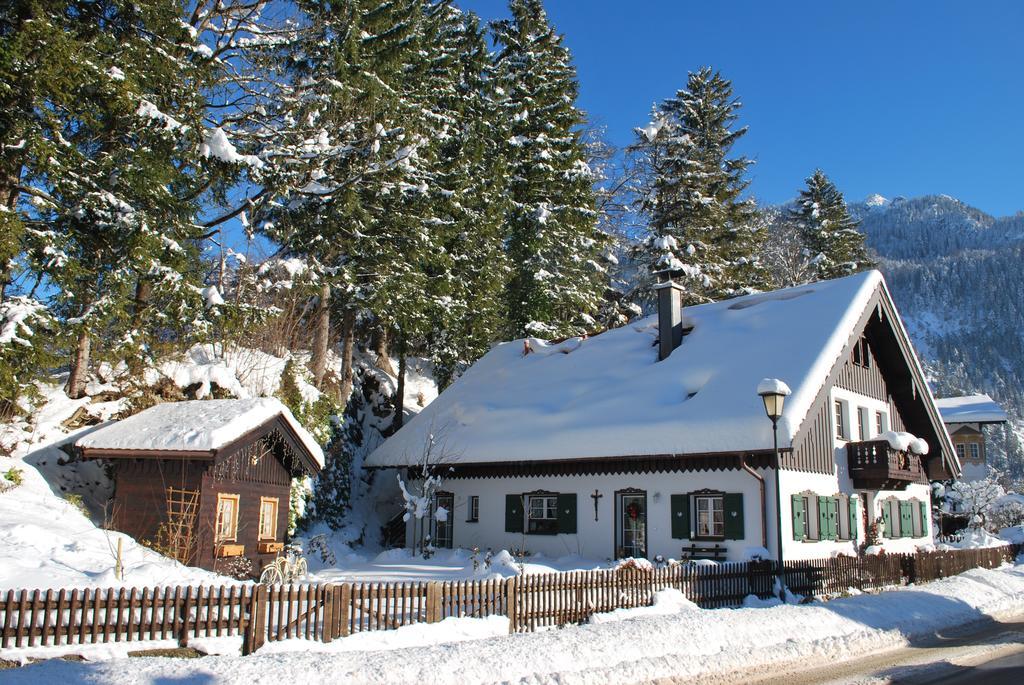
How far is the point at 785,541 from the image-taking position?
20078 millimetres

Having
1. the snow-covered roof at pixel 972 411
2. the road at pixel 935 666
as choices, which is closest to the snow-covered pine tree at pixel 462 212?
the road at pixel 935 666

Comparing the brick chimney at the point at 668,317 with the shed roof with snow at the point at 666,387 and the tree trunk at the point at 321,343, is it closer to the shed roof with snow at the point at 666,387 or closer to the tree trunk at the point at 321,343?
the shed roof with snow at the point at 666,387

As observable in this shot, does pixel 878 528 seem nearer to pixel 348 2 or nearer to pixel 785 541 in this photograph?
pixel 785 541

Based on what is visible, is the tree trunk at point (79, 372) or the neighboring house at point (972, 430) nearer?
the tree trunk at point (79, 372)

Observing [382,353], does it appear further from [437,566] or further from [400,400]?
[437,566]

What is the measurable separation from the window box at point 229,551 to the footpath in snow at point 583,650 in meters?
7.78

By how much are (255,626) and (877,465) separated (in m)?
19.2

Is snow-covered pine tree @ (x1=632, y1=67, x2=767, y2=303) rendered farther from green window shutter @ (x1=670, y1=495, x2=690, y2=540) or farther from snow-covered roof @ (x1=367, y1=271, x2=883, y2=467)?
green window shutter @ (x1=670, y1=495, x2=690, y2=540)

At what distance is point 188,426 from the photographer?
1798cm

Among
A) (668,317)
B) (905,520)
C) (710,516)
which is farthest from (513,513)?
(905,520)

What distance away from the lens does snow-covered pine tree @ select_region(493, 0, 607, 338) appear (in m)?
37.0

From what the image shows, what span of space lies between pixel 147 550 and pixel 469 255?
2095cm

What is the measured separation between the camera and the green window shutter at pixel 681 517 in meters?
Answer: 21.1

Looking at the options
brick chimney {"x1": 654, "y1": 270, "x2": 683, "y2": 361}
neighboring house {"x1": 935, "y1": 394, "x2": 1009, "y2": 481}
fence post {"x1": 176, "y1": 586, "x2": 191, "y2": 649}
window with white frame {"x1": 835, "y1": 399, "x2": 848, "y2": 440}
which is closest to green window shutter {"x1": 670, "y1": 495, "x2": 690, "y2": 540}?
brick chimney {"x1": 654, "y1": 270, "x2": 683, "y2": 361}
